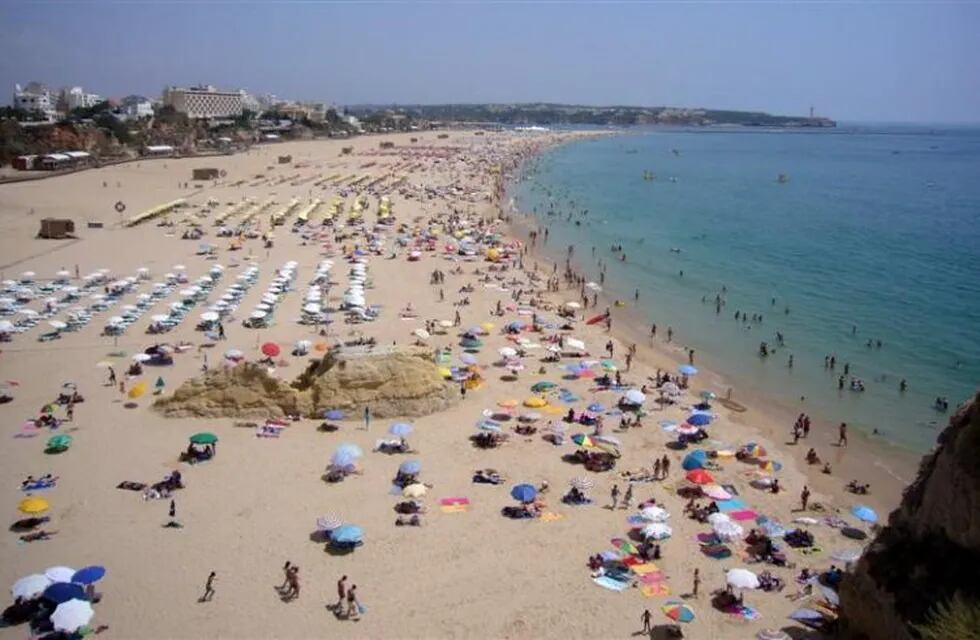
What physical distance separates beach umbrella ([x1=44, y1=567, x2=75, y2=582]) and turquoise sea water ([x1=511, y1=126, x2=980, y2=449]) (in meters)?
19.6

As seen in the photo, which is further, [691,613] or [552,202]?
[552,202]

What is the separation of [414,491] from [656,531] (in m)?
4.92

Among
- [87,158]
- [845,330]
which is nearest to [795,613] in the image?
[845,330]

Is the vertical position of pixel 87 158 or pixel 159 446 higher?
pixel 87 158

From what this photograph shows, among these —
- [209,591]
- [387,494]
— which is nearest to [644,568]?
[387,494]

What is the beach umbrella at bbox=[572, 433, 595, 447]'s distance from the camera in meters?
18.2

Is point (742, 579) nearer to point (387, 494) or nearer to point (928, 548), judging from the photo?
point (928, 548)

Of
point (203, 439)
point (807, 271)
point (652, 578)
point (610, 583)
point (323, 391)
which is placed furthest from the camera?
point (807, 271)

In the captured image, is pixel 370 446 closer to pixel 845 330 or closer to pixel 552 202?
pixel 845 330

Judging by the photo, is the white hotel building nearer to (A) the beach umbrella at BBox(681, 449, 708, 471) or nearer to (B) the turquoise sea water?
(B) the turquoise sea water

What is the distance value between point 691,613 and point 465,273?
25.7 meters

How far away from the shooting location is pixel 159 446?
17.4m

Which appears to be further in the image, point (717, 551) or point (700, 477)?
point (700, 477)

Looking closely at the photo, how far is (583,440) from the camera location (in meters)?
18.3
